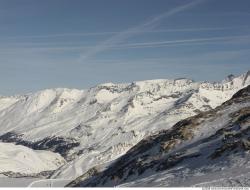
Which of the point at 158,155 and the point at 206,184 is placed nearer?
the point at 206,184

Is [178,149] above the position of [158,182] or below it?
above

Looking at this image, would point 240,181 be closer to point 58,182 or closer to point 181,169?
point 181,169

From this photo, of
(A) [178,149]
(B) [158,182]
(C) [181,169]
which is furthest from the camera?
(A) [178,149]

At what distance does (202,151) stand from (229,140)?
3279 mm

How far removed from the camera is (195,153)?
55.1 meters

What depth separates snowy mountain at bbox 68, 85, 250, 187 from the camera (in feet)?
137

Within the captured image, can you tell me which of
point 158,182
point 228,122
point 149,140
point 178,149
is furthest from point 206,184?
point 149,140

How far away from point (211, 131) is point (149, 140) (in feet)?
70.2

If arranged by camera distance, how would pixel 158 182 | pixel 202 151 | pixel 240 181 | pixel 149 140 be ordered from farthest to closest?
pixel 149 140
pixel 202 151
pixel 158 182
pixel 240 181

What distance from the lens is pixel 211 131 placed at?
67.4m

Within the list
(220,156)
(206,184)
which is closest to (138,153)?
(220,156)

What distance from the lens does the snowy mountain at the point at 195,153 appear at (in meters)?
41.6

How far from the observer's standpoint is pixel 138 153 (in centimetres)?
7900

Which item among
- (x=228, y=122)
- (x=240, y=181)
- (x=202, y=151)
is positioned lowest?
(x=240, y=181)
